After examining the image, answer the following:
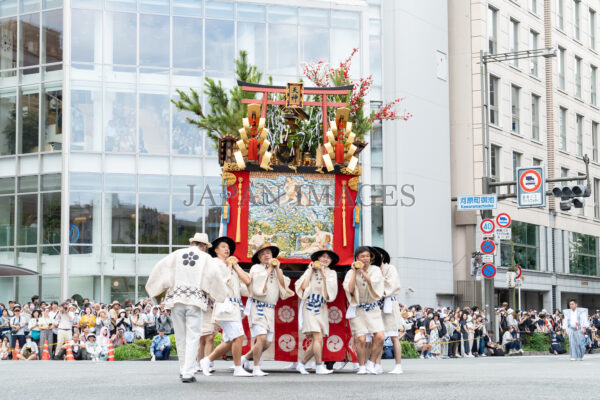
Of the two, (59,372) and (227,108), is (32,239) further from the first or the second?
(59,372)

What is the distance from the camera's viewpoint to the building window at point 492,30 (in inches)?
1805

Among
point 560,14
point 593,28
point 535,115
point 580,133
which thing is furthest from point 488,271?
point 593,28

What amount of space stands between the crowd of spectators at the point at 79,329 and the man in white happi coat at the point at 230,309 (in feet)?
31.1

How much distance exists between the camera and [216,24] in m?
35.9

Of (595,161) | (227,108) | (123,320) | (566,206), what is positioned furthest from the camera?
(595,161)

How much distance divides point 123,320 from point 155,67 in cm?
1153

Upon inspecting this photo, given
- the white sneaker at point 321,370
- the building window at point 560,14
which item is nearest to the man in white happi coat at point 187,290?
the white sneaker at point 321,370

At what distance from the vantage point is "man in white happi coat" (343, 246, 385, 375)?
1591cm

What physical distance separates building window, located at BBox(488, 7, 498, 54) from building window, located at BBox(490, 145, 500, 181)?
14.9ft

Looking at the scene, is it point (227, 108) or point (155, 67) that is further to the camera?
point (155, 67)

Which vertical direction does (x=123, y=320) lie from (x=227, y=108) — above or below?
below

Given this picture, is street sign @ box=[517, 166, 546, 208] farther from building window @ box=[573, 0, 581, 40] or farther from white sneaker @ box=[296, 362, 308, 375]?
building window @ box=[573, 0, 581, 40]

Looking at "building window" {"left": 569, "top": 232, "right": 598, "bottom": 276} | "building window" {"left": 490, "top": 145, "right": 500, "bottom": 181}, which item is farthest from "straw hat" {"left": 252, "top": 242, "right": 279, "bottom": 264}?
"building window" {"left": 569, "top": 232, "right": 598, "bottom": 276}

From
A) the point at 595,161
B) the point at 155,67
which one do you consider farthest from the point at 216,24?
the point at 595,161
